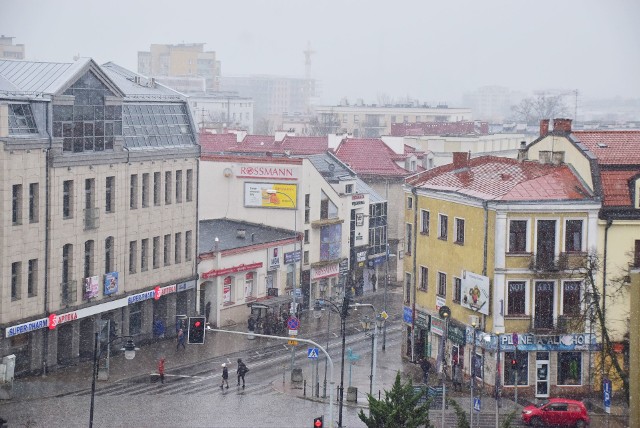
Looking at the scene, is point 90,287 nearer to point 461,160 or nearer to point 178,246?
point 178,246

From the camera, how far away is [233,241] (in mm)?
85250

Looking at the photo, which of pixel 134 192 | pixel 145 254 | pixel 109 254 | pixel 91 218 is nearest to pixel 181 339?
pixel 145 254

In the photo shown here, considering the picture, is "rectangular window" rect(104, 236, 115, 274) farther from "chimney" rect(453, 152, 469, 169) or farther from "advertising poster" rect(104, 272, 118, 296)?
"chimney" rect(453, 152, 469, 169)

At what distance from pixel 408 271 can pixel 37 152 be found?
72.4ft

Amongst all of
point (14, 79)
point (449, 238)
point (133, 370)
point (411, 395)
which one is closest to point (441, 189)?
point (449, 238)

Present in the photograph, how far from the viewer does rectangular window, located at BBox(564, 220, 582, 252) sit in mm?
61344

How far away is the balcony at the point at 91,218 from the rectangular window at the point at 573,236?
25459 millimetres

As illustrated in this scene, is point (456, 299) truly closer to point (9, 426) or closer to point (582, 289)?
point (582, 289)

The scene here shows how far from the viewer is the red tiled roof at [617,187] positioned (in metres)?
62.3

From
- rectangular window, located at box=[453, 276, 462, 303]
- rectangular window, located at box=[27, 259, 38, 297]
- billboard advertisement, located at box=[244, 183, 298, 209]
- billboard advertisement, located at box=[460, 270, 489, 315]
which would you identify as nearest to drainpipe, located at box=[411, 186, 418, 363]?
rectangular window, located at box=[453, 276, 462, 303]

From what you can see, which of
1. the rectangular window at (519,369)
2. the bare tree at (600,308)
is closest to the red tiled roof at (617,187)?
the bare tree at (600,308)

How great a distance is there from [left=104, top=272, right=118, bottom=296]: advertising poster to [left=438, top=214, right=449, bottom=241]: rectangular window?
18445 millimetres

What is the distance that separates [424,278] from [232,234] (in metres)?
21.2

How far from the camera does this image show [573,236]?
6150 cm
